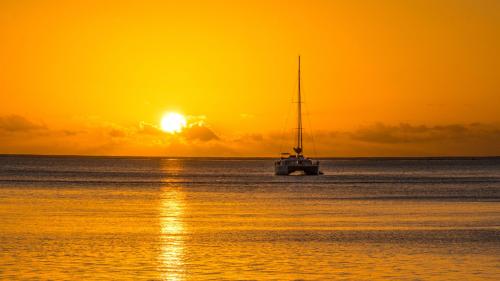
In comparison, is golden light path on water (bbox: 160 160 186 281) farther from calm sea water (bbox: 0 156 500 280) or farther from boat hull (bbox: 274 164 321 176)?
boat hull (bbox: 274 164 321 176)

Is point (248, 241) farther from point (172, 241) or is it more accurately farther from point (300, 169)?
point (300, 169)

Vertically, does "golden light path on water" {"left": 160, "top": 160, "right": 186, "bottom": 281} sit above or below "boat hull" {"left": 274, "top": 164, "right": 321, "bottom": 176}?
below

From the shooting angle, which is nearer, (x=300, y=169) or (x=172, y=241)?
(x=172, y=241)

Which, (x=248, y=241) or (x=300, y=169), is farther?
(x=300, y=169)

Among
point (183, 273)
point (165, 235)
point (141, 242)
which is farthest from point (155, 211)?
point (183, 273)

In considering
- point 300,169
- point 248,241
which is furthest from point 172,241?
point 300,169

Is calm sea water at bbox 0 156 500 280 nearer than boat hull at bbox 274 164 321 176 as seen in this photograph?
Yes

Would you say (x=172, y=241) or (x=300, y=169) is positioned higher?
(x=300, y=169)

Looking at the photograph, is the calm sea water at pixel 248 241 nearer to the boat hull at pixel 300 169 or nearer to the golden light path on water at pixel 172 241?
the golden light path on water at pixel 172 241

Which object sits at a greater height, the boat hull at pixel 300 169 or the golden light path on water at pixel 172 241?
the boat hull at pixel 300 169

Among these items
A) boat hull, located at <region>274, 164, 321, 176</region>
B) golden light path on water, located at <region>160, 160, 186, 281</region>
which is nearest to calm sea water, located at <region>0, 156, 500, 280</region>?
golden light path on water, located at <region>160, 160, 186, 281</region>

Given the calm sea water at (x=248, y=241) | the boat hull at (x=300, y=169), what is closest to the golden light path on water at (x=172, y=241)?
the calm sea water at (x=248, y=241)

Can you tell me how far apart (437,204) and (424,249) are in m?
38.1

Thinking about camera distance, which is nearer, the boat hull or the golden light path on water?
the golden light path on water
